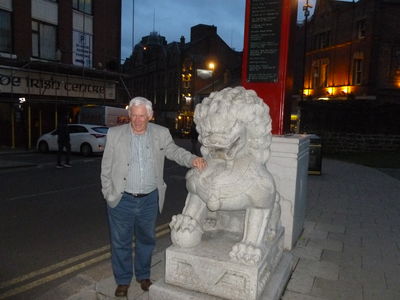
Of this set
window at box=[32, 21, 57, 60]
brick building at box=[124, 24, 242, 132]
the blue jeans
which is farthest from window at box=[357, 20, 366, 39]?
the blue jeans

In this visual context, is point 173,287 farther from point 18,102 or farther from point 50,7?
point 50,7

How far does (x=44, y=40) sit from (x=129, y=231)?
20.0m

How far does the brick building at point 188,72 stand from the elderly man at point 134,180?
35.7 m

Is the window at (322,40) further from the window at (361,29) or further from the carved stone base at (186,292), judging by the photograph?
the carved stone base at (186,292)

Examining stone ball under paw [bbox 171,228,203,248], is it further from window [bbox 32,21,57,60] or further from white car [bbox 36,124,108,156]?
window [bbox 32,21,57,60]

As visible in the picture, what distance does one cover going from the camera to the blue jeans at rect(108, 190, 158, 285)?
3.29 metres

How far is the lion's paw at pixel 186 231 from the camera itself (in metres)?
2.96

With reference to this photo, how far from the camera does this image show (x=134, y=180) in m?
3.26

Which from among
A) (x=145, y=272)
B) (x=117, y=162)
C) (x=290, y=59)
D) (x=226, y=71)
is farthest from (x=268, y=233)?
(x=226, y=71)

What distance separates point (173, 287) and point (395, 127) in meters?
23.4

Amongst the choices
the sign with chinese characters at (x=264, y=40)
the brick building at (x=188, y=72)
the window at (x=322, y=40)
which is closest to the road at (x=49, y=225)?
the sign with chinese characters at (x=264, y=40)

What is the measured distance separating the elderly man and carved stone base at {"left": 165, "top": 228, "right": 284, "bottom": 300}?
1.74 ft

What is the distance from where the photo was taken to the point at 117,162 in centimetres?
322

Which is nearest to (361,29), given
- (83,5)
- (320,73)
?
(320,73)
